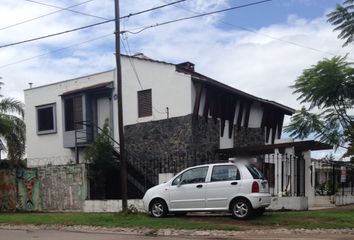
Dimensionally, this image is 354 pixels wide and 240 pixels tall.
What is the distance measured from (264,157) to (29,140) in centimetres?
1659

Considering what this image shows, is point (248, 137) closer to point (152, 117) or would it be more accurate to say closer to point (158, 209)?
point (152, 117)

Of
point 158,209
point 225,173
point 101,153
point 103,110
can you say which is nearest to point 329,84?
point 225,173

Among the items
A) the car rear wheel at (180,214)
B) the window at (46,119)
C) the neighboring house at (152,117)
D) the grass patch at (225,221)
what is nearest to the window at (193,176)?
the car rear wheel at (180,214)

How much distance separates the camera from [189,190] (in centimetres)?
1691

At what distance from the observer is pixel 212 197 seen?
16469 mm

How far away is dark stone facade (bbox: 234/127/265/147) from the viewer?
2795cm

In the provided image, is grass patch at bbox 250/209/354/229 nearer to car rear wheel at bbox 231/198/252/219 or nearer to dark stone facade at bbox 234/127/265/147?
car rear wheel at bbox 231/198/252/219

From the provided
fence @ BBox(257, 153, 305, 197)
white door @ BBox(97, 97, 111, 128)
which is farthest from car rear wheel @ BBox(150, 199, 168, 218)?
white door @ BBox(97, 97, 111, 128)

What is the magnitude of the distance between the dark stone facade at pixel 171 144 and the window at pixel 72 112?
3.37 m

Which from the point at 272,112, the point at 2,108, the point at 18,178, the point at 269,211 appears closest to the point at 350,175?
the point at 272,112

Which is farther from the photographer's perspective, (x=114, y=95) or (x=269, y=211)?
(x=114, y=95)

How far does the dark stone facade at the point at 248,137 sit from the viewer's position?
28.0m

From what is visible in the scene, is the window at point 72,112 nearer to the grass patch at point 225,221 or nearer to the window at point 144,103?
the window at point 144,103

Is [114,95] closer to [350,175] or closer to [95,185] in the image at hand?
[95,185]
